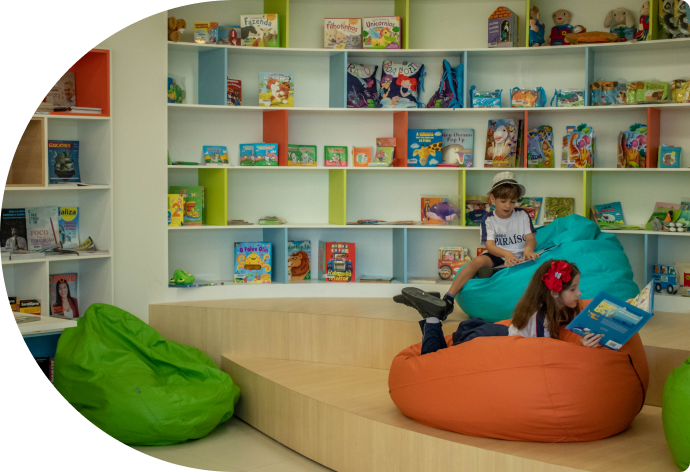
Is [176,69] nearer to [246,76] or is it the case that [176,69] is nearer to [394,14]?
[246,76]

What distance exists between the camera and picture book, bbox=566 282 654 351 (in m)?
2.31

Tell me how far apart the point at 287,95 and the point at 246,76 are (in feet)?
1.44

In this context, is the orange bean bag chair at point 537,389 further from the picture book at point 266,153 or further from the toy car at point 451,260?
the picture book at point 266,153

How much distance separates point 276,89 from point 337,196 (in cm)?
88

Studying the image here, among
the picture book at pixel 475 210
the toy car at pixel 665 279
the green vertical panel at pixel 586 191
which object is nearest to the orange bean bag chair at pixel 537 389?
the toy car at pixel 665 279

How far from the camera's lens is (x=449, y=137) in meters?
4.82

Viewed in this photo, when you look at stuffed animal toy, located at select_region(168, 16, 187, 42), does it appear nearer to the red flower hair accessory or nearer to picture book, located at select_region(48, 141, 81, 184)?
picture book, located at select_region(48, 141, 81, 184)

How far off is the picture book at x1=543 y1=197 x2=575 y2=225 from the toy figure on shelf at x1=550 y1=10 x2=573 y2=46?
3.66 feet

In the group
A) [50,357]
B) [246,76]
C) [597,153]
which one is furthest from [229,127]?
[597,153]

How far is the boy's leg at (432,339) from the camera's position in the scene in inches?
112

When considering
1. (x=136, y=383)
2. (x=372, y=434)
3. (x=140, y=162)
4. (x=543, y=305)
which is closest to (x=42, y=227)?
(x=140, y=162)

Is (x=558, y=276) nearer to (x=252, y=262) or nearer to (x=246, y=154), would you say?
(x=252, y=262)

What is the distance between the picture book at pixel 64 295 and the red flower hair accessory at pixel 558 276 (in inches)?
121

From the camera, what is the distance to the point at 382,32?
455cm
